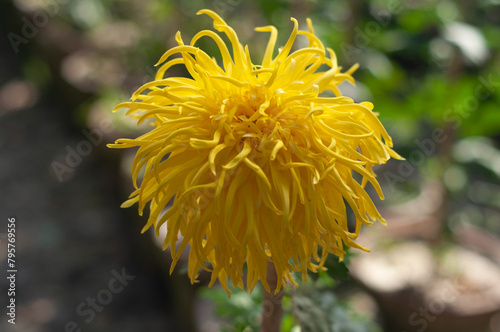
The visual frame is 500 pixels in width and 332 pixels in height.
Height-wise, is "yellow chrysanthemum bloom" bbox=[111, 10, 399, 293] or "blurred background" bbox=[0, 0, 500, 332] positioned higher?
"yellow chrysanthemum bloom" bbox=[111, 10, 399, 293]

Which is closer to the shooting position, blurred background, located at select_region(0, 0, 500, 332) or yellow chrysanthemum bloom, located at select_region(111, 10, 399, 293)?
yellow chrysanthemum bloom, located at select_region(111, 10, 399, 293)

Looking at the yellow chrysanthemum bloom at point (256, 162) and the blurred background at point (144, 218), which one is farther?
the blurred background at point (144, 218)

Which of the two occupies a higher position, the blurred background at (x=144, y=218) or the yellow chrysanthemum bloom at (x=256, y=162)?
the yellow chrysanthemum bloom at (x=256, y=162)

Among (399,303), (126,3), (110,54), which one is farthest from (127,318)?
(126,3)

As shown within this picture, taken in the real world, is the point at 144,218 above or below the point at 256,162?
below
